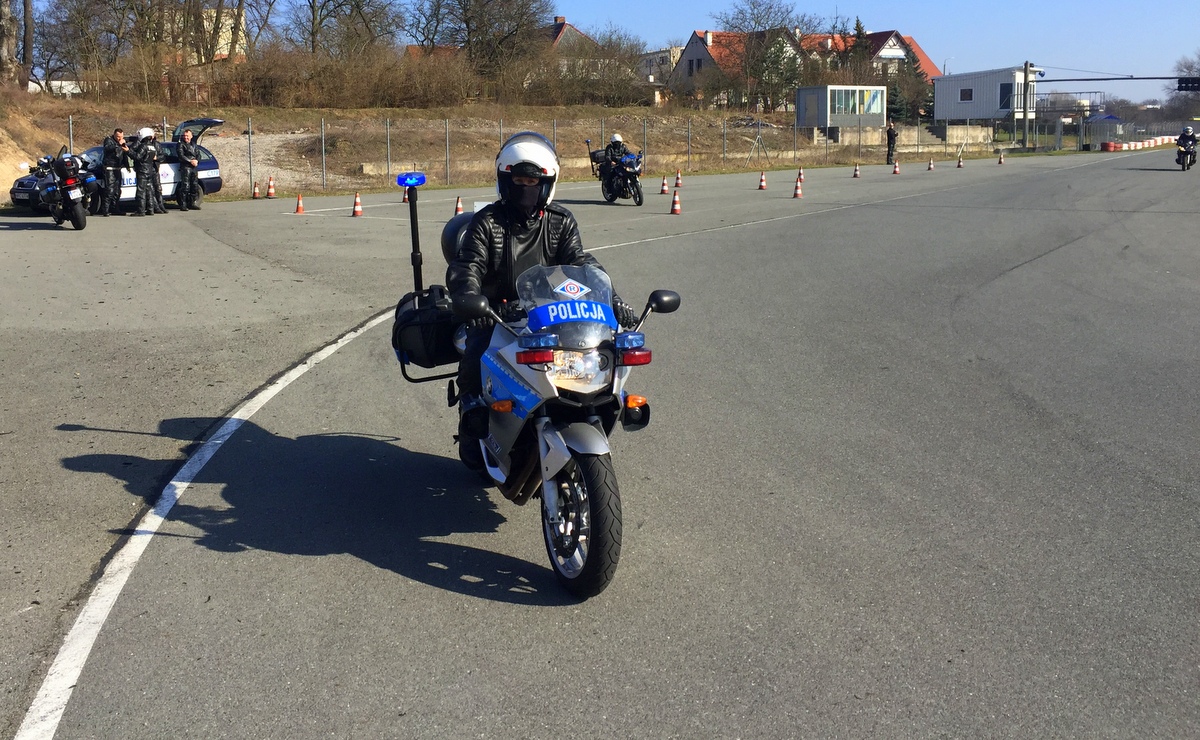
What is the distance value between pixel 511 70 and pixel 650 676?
60.7 meters

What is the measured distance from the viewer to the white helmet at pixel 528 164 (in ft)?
17.6

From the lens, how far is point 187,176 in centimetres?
2548

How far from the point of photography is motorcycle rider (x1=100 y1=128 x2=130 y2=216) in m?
22.9

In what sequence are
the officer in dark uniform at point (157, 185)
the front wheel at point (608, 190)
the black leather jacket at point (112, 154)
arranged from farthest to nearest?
the front wheel at point (608, 190)
the officer in dark uniform at point (157, 185)
the black leather jacket at point (112, 154)

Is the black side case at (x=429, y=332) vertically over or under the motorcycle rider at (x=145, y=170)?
under

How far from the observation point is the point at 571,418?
4746 millimetres

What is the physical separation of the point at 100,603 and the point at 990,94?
89.9m

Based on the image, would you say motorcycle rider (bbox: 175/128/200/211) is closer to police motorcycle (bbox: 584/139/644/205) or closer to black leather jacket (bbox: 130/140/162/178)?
black leather jacket (bbox: 130/140/162/178)

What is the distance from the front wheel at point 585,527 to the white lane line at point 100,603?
1780 mm

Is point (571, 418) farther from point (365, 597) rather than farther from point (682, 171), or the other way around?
point (682, 171)

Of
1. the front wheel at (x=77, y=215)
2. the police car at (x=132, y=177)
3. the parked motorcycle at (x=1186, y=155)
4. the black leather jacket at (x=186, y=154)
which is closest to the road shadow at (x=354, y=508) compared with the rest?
the front wheel at (x=77, y=215)

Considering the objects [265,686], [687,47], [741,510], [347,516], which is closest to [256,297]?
[347,516]

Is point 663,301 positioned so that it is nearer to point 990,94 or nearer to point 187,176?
point 187,176

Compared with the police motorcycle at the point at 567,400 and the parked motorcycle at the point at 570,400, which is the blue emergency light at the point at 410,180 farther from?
the parked motorcycle at the point at 570,400
